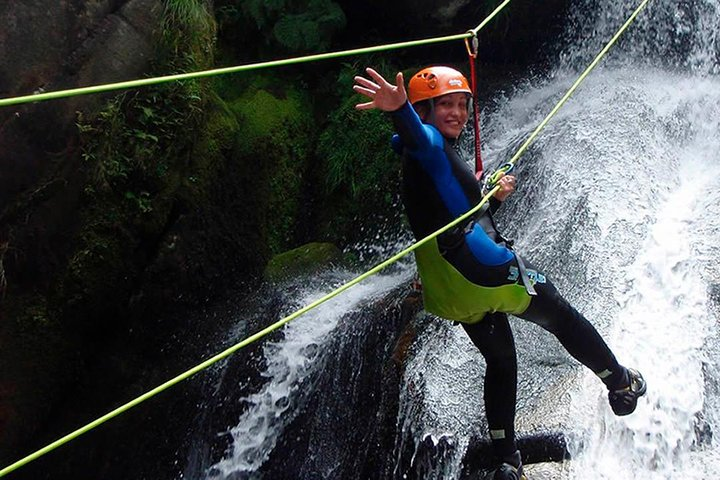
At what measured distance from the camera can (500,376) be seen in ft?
9.31

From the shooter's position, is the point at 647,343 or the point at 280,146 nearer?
the point at 647,343

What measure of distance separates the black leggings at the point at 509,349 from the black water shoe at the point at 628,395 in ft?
0.36

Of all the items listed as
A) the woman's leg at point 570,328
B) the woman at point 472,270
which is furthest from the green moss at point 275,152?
the woman's leg at point 570,328

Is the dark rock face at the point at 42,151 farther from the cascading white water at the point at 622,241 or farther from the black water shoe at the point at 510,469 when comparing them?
the black water shoe at the point at 510,469

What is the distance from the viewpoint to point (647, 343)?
11.5 ft

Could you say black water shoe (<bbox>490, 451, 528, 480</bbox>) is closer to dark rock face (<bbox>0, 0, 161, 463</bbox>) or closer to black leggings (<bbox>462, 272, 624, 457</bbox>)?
black leggings (<bbox>462, 272, 624, 457</bbox>)

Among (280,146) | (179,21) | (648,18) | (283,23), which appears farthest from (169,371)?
(648,18)

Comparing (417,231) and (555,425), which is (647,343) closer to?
(555,425)

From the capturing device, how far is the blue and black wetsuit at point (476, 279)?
2602mm

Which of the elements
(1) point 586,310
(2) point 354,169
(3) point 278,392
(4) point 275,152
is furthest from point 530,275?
(4) point 275,152

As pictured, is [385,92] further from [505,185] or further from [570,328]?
[570,328]

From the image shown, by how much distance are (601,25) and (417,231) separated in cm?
452

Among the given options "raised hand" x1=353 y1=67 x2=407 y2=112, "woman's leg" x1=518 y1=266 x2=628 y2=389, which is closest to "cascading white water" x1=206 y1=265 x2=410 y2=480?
"woman's leg" x1=518 y1=266 x2=628 y2=389

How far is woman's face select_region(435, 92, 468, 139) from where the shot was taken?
8.79 ft
